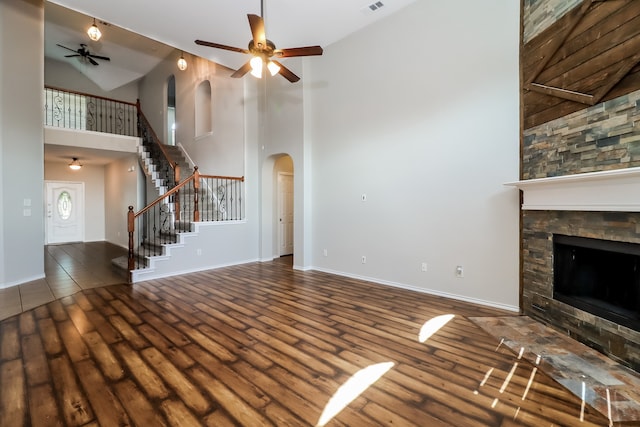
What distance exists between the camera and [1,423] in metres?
1.74

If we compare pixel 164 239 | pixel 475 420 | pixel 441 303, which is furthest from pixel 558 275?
pixel 164 239

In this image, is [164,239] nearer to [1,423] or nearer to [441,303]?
[1,423]

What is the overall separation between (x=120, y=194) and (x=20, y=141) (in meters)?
Result: 4.30

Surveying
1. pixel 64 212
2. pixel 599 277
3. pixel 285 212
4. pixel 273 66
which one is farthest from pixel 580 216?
pixel 64 212

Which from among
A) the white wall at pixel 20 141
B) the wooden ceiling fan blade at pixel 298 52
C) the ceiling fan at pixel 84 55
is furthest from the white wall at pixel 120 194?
the wooden ceiling fan blade at pixel 298 52

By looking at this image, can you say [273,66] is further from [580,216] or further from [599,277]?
[599,277]

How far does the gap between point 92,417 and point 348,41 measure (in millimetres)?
5730

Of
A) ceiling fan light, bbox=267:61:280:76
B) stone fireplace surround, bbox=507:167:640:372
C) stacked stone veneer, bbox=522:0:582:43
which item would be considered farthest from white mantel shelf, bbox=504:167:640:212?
ceiling fan light, bbox=267:61:280:76

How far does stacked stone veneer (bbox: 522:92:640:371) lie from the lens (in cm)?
234

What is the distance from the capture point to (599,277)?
9.18ft

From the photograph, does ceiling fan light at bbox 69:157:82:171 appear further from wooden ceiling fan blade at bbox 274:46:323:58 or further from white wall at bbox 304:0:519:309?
wooden ceiling fan blade at bbox 274:46:323:58

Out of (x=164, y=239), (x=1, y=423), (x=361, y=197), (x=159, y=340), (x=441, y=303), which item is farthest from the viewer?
(x=164, y=239)

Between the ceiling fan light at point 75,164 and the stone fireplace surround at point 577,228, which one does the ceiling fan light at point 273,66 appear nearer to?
the stone fireplace surround at point 577,228

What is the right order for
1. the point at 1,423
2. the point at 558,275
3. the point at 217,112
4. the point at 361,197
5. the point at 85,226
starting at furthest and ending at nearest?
the point at 85,226
the point at 217,112
the point at 361,197
the point at 558,275
the point at 1,423
